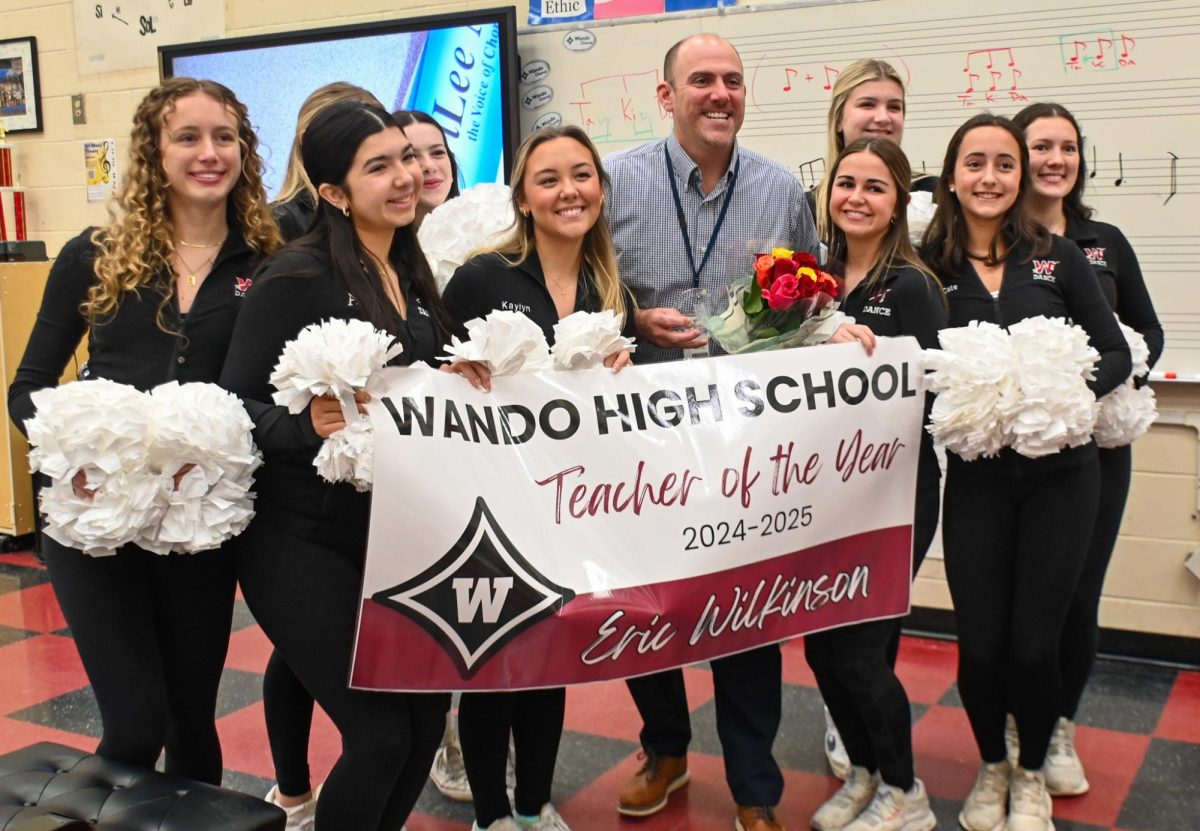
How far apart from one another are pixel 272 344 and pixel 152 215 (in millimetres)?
453

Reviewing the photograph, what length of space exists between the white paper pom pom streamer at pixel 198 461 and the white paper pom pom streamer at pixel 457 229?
35.4 inches

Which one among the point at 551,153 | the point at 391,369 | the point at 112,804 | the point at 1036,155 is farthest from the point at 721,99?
the point at 112,804

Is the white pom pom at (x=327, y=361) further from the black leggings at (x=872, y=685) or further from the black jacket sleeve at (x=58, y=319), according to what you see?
the black leggings at (x=872, y=685)

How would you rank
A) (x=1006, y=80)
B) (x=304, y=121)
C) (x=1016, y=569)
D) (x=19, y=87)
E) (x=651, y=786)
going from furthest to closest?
(x=19, y=87)
(x=1006, y=80)
(x=651, y=786)
(x=304, y=121)
(x=1016, y=569)

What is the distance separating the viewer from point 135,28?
5.59 m

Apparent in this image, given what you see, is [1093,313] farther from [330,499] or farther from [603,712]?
[603,712]

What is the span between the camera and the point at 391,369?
2072 mm

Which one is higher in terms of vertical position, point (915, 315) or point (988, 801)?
point (915, 315)

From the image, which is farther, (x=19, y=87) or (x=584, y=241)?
(x=19, y=87)

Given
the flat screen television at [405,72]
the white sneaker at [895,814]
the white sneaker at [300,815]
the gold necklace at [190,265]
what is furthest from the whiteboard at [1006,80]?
the white sneaker at [300,815]

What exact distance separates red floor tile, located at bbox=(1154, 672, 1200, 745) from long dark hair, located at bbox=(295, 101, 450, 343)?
102 inches

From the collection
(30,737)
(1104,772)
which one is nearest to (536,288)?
(1104,772)

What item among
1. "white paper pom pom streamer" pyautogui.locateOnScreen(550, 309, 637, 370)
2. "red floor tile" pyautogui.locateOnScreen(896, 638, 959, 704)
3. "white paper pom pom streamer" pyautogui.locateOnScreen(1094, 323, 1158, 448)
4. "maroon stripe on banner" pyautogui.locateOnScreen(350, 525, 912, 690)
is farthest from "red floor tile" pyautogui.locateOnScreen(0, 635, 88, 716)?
"white paper pom pom streamer" pyautogui.locateOnScreen(1094, 323, 1158, 448)

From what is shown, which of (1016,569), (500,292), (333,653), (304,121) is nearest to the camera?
(333,653)
